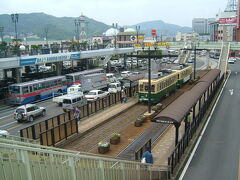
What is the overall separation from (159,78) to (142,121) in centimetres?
917

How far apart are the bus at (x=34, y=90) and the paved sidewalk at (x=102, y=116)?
11.6 m

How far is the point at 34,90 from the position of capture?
Result: 107 ft

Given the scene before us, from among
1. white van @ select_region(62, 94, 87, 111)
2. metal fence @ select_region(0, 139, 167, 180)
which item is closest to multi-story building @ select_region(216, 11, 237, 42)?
white van @ select_region(62, 94, 87, 111)

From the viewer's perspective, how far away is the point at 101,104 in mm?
25422

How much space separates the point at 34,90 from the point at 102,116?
1355 centimetres

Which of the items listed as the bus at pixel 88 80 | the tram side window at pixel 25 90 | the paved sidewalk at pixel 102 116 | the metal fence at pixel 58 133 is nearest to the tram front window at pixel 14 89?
the tram side window at pixel 25 90

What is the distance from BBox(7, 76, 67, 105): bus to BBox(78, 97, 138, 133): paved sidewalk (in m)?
11.6

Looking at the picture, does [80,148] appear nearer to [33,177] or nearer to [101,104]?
[101,104]

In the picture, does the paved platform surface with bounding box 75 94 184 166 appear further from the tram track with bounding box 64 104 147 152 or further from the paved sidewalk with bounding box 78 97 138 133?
the tram track with bounding box 64 104 147 152

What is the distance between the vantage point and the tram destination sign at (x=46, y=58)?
3437cm

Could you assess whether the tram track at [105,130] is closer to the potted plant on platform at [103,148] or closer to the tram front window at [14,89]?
the potted plant on platform at [103,148]

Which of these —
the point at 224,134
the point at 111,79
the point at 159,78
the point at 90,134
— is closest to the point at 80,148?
the point at 90,134

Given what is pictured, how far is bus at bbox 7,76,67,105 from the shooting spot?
30.8 meters

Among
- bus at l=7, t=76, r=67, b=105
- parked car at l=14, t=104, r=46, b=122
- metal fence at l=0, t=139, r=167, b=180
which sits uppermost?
metal fence at l=0, t=139, r=167, b=180
